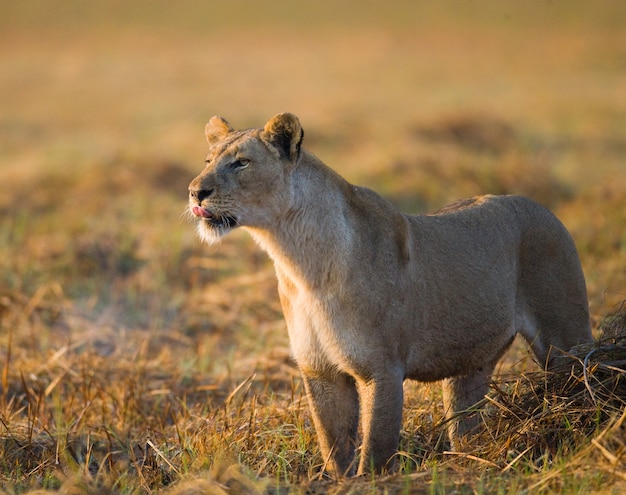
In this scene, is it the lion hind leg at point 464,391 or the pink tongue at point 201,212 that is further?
the lion hind leg at point 464,391

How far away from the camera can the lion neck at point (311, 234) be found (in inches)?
196

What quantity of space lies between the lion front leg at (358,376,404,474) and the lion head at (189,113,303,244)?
101 centimetres

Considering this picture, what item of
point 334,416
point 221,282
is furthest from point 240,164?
point 221,282

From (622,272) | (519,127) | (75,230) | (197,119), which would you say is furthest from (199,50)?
(622,272)

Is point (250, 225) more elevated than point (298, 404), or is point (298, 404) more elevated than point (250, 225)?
point (250, 225)

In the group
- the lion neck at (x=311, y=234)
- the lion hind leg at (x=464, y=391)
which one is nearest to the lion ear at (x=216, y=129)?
the lion neck at (x=311, y=234)

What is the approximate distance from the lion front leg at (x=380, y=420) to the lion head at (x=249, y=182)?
101cm

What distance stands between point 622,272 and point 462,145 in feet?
31.3

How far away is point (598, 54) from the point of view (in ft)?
145

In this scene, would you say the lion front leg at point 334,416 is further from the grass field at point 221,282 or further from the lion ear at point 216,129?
the lion ear at point 216,129

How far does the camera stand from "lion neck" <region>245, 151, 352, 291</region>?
4.97 meters

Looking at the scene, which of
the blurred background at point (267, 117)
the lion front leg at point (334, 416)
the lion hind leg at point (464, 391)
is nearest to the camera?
the lion front leg at point (334, 416)

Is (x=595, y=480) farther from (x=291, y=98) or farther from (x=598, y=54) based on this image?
(x=598, y=54)

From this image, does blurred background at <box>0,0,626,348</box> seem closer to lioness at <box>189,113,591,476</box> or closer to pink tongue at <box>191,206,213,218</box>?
lioness at <box>189,113,591,476</box>
